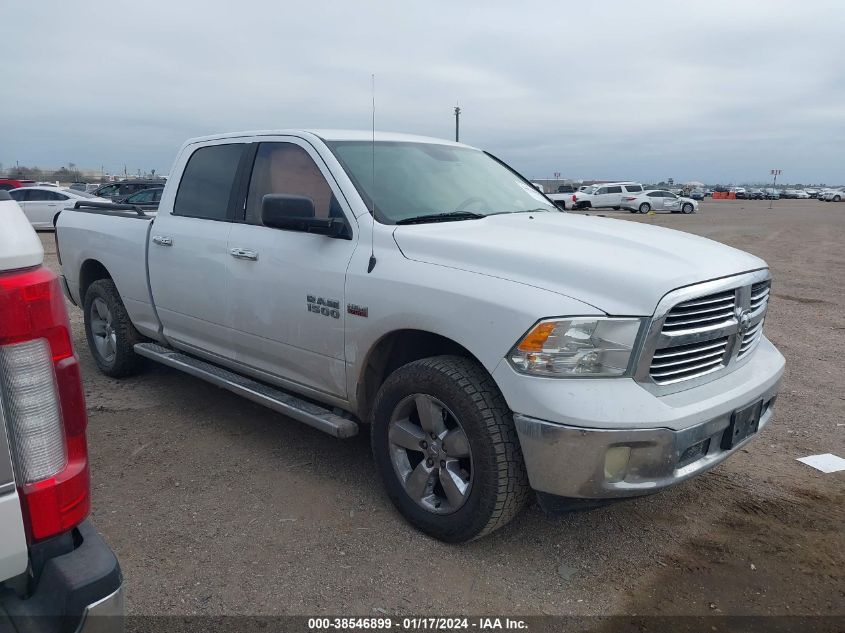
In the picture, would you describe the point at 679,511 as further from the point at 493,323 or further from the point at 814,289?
the point at 814,289

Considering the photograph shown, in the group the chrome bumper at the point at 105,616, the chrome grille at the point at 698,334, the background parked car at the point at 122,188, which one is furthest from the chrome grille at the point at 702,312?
the background parked car at the point at 122,188

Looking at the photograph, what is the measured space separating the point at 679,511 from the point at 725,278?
1.29m

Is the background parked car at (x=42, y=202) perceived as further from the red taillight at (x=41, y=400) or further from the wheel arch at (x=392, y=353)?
the red taillight at (x=41, y=400)

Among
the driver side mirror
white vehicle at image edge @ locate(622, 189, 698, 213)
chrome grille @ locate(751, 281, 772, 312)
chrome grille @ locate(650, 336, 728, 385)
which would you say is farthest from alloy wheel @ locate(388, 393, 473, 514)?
white vehicle at image edge @ locate(622, 189, 698, 213)

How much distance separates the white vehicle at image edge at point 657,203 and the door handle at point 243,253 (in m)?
39.0

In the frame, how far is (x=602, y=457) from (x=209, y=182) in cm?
321

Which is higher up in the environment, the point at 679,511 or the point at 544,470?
the point at 544,470

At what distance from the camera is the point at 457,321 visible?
2963 millimetres

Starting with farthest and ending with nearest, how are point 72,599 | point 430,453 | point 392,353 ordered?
1. point 392,353
2. point 430,453
3. point 72,599

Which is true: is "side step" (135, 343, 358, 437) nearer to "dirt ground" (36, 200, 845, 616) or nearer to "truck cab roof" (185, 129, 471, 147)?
"dirt ground" (36, 200, 845, 616)

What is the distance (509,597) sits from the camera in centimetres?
287

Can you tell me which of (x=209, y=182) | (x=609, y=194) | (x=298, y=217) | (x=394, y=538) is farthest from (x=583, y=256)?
(x=609, y=194)

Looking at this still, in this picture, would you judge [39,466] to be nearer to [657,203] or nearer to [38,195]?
[38,195]

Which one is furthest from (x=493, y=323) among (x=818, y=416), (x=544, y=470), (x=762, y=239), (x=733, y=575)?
(x=762, y=239)
